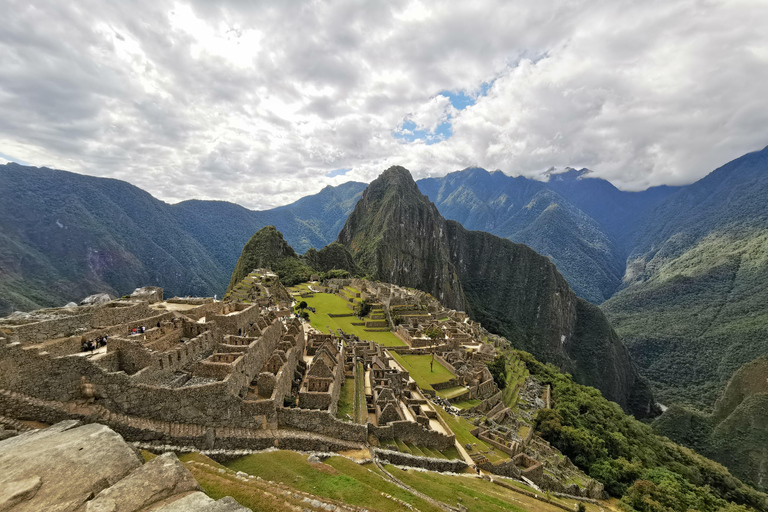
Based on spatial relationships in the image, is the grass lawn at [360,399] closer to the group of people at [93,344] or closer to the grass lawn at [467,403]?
the grass lawn at [467,403]

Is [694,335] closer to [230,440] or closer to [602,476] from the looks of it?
[602,476]

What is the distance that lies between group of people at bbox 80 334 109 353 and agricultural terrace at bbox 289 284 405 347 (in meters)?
30.0

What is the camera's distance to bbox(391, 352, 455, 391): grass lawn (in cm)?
3841

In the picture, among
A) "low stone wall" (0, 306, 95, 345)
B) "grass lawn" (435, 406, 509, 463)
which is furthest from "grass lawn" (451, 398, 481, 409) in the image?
"low stone wall" (0, 306, 95, 345)

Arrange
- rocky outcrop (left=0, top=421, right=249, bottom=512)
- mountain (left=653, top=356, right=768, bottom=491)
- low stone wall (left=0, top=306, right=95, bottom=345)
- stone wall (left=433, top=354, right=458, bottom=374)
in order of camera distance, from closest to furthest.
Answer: rocky outcrop (left=0, top=421, right=249, bottom=512) → low stone wall (left=0, top=306, right=95, bottom=345) → stone wall (left=433, top=354, right=458, bottom=374) → mountain (left=653, top=356, right=768, bottom=491)

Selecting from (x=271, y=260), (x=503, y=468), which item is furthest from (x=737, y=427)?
(x=271, y=260)

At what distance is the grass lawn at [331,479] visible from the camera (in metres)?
14.2

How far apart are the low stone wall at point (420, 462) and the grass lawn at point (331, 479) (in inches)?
151

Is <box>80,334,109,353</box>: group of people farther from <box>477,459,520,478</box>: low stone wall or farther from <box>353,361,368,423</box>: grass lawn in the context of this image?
<box>477,459,520,478</box>: low stone wall

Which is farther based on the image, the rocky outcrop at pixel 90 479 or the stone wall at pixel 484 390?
the stone wall at pixel 484 390

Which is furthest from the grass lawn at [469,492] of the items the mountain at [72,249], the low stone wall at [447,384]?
the mountain at [72,249]

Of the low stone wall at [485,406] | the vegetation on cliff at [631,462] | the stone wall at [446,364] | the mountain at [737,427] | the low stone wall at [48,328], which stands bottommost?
the mountain at [737,427]

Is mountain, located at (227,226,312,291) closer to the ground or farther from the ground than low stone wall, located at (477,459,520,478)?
farther from the ground

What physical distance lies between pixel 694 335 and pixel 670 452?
124 meters
